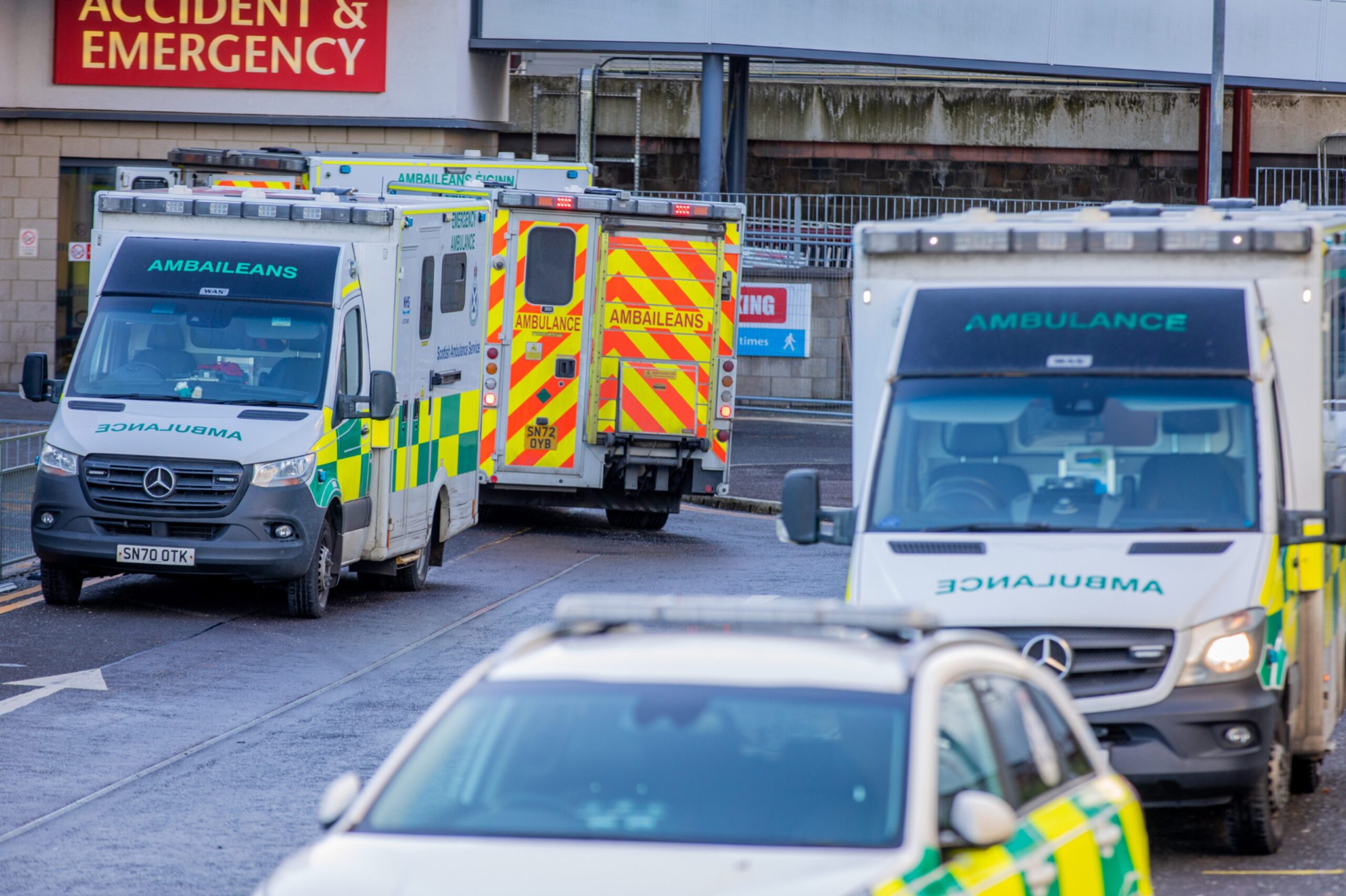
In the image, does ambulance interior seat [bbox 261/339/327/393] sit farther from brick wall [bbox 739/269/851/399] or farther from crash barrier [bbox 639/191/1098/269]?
brick wall [bbox 739/269/851/399]

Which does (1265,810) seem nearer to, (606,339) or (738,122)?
(606,339)

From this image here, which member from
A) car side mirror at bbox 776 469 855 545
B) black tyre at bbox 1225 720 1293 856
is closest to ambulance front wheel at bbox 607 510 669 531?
car side mirror at bbox 776 469 855 545

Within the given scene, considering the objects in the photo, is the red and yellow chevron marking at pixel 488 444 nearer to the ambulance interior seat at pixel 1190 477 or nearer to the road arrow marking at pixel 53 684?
the road arrow marking at pixel 53 684

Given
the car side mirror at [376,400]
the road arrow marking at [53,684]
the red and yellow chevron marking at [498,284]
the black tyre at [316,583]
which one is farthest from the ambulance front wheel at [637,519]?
the road arrow marking at [53,684]

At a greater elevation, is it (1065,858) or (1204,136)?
(1204,136)

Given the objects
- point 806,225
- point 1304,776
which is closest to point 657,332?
point 1304,776

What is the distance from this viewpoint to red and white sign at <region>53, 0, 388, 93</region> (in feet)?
95.9

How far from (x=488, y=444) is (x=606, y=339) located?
4.91ft

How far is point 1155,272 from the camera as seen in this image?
8797 millimetres

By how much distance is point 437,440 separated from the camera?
16922 mm

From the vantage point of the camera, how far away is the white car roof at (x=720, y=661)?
16.0 feet

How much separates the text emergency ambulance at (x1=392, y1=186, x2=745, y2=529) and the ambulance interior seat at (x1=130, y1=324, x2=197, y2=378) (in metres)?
5.38

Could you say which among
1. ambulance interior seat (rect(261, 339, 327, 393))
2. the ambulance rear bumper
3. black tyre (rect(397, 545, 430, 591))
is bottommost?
black tyre (rect(397, 545, 430, 591))

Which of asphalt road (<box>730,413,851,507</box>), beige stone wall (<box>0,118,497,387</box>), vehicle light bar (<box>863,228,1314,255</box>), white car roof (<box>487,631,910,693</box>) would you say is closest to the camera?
white car roof (<box>487,631,910,693</box>)
